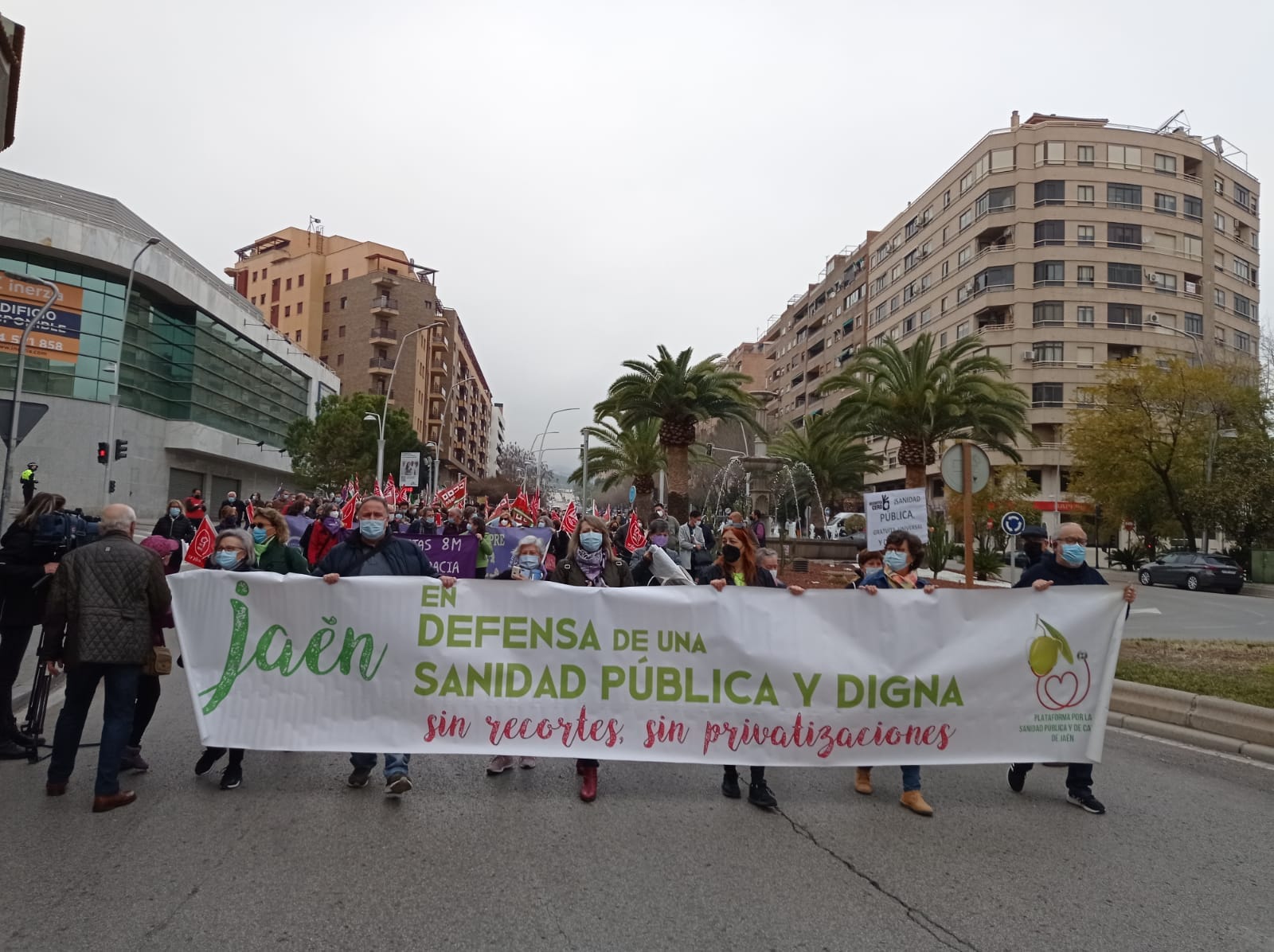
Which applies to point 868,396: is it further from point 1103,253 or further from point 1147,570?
point 1103,253

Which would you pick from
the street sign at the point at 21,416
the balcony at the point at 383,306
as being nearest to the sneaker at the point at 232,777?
the street sign at the point at 21,416

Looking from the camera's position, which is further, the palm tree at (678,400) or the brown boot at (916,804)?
the palm tree at (678,400)

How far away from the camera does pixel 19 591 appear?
227 inches

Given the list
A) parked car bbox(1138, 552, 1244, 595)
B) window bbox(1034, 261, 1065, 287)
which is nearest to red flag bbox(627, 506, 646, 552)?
parked car bbox(1138, 552, 1244, 595)

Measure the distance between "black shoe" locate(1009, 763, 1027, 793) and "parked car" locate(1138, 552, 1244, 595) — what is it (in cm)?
2942

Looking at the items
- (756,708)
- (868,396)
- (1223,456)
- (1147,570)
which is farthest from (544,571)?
(1223,456)

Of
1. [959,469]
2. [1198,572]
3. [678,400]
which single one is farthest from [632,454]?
[959,469]

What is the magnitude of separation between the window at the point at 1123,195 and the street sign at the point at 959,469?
177ft

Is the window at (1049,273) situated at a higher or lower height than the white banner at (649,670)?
higher

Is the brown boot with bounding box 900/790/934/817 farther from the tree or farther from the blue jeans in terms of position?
the tree

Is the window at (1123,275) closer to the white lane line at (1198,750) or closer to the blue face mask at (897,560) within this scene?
the white lane line at (1198,750)

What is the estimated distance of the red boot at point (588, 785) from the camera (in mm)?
5242

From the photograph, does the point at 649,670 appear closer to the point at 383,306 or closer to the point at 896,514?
the point at 896,514

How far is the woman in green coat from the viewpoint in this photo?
607 centimetres
